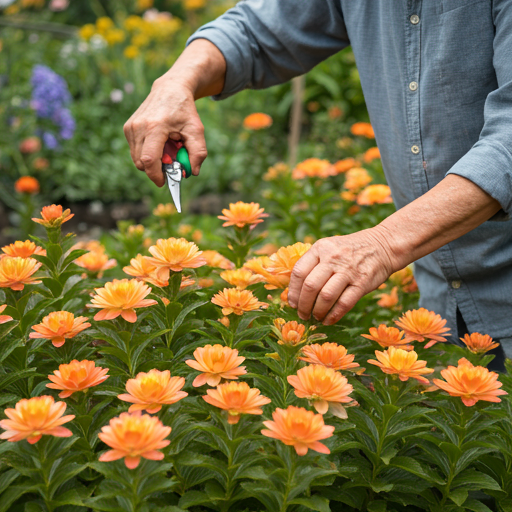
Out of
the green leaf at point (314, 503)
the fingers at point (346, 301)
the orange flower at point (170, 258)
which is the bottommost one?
the green leaf at point (314, 503)

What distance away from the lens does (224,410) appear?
34.3 inches

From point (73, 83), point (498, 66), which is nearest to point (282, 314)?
point (498, 66)

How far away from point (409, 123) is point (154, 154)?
2.49 ft

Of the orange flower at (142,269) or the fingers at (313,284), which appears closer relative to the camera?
the fingers at (313,284)

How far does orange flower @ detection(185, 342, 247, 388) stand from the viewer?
0.92m

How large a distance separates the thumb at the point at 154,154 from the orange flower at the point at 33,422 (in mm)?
751

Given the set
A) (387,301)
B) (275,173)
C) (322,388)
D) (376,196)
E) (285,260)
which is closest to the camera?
(322,388)

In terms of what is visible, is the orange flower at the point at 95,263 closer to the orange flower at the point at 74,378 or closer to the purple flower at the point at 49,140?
the orange flower at the point at 74,378

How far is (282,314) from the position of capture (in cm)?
122

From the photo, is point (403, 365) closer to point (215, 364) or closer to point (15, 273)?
point (215, 364)

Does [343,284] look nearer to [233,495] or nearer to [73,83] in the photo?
[233,495]

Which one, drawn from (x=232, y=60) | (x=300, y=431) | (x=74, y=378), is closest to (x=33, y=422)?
(x=74, y=378)

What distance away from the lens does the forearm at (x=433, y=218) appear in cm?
114

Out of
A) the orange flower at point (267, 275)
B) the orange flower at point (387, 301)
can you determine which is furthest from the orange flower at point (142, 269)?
the orange flower at point (387, 301)
